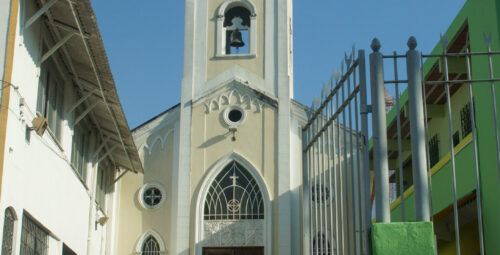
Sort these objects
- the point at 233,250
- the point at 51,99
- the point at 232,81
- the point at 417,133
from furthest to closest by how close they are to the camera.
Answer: the point at 232,81 < the point at 233,250 < the point at 51,99 < the point at 417,133

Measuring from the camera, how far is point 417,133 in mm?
7836

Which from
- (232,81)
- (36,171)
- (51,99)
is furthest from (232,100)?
(36,171)

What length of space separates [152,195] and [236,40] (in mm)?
4751

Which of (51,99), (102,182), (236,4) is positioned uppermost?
(236,4)

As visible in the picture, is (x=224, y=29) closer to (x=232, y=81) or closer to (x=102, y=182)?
(x=232, y=81)

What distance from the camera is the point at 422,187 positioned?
773 centimetres

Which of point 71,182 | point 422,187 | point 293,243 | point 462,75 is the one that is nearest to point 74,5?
point 71,182

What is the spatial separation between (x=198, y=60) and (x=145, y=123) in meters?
2.24

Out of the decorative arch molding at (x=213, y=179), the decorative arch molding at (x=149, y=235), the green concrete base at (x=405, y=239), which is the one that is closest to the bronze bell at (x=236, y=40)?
the decorative arch molding at (x=213, y=179)

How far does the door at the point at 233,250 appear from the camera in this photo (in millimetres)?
19938

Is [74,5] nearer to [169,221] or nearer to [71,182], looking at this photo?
[71,182]

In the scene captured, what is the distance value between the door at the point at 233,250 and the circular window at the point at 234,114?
10.9 ft

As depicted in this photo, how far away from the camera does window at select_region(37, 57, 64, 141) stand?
13.3 m

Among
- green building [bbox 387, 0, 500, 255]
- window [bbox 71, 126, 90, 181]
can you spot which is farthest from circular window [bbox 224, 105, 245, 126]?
window [bbox 71, 126, 90, 181]
